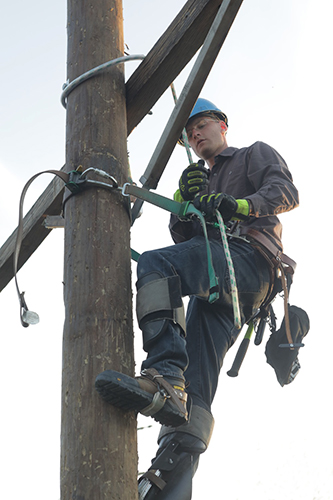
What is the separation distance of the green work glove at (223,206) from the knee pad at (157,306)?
337mm

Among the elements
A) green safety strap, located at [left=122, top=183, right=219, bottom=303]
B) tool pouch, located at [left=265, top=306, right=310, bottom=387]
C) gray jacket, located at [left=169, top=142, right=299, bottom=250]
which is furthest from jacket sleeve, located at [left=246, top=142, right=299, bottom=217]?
tool pouch, located at [left=265, top=306, right=310, bottom=387]

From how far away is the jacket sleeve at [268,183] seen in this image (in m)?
3.01

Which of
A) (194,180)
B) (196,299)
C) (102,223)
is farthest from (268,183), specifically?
(102,223)

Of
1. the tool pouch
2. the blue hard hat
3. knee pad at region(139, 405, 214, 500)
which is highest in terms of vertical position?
the blue hard hat

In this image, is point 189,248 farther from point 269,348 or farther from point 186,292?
point 269,348

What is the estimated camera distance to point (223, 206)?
9.31ft

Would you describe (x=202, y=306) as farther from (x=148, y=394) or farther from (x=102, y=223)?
(x=148, y=394)

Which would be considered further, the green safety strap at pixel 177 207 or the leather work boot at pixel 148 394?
the green safety strap at pixel 177 207

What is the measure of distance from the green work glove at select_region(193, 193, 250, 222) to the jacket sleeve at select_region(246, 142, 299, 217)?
59 mm

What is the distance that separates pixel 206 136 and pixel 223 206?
94cm

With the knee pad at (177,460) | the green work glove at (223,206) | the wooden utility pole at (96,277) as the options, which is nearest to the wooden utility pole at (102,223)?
the wooden utility pole at (96,277)

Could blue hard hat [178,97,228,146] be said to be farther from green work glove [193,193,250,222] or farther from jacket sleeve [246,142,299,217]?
green work glove [193,193,250,222]

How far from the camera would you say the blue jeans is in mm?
2525

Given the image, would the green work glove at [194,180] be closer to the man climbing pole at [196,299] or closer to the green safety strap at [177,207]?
the man climbing pole at [196,299]
